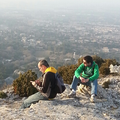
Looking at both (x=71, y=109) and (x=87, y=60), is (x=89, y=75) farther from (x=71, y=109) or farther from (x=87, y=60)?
(x=71, y=109)

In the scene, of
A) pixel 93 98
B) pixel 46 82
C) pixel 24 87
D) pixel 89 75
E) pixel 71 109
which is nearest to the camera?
pixel 46 82

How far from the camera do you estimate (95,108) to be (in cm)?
453

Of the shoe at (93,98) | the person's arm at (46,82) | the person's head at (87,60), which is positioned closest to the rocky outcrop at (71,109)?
the shoe at (93,98)

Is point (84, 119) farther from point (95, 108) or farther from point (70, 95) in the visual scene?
point (70, 95)

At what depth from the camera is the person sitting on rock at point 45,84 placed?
4.14m

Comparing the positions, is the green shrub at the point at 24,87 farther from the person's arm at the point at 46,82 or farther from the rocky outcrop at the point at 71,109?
the person's arm at the point at 46,82

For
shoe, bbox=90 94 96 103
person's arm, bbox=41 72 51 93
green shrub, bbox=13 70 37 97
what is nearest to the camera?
person's arm, bbox=41 72 51 93

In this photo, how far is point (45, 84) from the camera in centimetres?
418

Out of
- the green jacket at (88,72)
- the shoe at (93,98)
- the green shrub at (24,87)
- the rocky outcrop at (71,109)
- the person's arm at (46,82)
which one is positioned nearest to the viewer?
the rocky outcrop at (71,109)

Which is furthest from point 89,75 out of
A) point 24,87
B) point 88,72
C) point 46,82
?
point 24,87

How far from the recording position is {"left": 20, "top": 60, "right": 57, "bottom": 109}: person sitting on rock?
4.14 meters

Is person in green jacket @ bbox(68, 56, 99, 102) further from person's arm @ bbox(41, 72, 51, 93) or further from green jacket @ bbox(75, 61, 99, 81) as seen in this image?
person's arm @ bbox(41, 72, 51, 93)

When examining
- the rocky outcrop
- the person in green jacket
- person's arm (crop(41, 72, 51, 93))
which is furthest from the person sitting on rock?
the person in green jacket

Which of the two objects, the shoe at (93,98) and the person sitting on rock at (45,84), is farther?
the shoe at (93,98)
